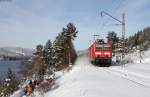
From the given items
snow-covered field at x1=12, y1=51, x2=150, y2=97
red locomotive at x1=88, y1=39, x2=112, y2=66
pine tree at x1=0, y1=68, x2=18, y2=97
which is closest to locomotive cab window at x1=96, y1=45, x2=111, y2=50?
red locomotive at x1=88, y1=39, x2=112, y2=66

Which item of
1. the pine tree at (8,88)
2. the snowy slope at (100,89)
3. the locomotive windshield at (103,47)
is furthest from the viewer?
the pine tree at (8,88)

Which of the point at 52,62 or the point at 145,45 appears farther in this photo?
the point at 145,45

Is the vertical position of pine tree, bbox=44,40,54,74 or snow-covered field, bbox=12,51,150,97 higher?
pine tree, bbox=44,40,54,74

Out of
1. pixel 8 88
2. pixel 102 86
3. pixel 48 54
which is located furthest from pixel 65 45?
pixel 102 86

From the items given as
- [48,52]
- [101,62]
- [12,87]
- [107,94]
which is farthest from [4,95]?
[107,94]

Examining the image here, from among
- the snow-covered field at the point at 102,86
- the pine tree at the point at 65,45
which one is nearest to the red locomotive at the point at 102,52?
the snow-covered field at the point at 102,86

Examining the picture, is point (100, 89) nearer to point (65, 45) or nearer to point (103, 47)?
point (103, 47)

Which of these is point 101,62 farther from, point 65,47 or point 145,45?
point 145,45

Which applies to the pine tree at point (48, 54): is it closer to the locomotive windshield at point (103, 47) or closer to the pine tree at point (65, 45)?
the pine tree at point (65, 45)

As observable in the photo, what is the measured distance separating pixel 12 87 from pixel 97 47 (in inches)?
974

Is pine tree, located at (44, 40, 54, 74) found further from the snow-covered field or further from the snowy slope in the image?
the snowy slope

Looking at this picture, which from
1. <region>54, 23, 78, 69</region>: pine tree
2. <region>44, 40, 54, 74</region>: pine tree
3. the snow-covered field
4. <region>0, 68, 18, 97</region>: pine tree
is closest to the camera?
the snow-covered field

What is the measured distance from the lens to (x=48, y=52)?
100625mm

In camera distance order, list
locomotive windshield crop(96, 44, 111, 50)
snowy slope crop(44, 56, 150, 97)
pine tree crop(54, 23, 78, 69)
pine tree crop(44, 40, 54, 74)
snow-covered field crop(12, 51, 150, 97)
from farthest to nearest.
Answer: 1. pine tree crop(44, 40, 54, 74)
2. pine tree crop(54, 23, 78, 69)
3. locomotive windshield crop(96, 44, 111, 50)
4. snow-covered field crop(12, 51, 150, 97)
5. snowy slope crop(44, 56, 150, 97)
